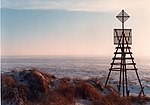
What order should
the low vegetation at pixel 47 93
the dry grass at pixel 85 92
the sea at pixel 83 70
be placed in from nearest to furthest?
the low vegetation at pixel 47 93
the dry grass at pixel 85 92
the sea at pixel 83 70

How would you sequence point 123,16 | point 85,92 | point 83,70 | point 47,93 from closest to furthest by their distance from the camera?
1. point 47,93
2. point 85,92
3. point 123,16
4. point 83,70

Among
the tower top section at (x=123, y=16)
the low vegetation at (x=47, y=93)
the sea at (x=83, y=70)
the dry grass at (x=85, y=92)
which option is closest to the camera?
the low vegetation at (x=47, y=93)

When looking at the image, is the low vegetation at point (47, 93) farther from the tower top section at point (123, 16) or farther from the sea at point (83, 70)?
the tower top section at point (123, 16)

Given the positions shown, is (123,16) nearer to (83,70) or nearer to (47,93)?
(47,93)

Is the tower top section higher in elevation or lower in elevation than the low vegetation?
higher

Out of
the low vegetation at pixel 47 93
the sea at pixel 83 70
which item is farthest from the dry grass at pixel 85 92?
the sea at pixel 83 70

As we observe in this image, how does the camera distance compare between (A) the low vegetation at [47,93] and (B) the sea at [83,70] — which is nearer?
(A) the low vegetation at [47,93]

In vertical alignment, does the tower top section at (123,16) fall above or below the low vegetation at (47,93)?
above

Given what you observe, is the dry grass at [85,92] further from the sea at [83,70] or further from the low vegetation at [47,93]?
the sea at [83,70]

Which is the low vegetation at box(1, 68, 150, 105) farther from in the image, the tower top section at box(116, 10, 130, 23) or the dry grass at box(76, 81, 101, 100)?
the tower top section at box(116, 10, 130, 23)

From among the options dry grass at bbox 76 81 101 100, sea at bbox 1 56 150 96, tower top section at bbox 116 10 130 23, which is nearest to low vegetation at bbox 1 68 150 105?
dry grass at bbox 76 81 101 100

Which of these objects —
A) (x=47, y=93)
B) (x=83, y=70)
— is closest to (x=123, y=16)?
(x=47, y=93)

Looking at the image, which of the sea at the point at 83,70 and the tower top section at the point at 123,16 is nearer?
the tower top section at the point at 123,16

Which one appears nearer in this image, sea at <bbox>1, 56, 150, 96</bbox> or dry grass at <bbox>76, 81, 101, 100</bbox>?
dry grass at <bbox>76, 81, 101, 100</bbox>
